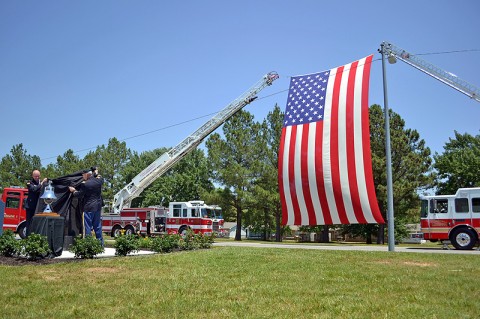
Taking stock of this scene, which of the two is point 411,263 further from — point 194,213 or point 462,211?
point 194,213

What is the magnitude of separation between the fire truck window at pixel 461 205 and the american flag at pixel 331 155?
387 inches

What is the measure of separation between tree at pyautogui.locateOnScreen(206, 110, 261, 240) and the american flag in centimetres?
2457

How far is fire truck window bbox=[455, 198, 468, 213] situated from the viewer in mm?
20719

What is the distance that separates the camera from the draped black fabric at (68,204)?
13.7 meters

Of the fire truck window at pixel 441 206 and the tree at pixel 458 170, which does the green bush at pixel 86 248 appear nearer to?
the fire truck window at pixel 441 206

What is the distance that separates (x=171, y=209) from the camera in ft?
102

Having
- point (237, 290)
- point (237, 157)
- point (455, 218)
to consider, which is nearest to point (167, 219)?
point (237, 157)

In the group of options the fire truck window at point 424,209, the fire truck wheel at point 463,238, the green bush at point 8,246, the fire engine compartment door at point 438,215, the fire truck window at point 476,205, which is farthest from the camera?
the fire truck window at point 424,209

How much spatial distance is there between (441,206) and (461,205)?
89 cm

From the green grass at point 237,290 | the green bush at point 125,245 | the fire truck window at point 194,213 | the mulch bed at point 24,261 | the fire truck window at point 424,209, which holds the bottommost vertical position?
the green grass at point 237,290

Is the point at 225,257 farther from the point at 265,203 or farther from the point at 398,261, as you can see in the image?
the point at 265,203

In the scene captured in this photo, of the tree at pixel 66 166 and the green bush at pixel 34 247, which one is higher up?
the tree at pixel 66 166

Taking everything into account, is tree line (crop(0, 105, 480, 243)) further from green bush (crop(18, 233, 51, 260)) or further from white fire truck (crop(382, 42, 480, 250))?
green bush (crop(18, 233, 51, 260))

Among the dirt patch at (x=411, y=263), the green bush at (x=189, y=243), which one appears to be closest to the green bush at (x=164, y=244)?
the green bush at (x=189, y=243)
